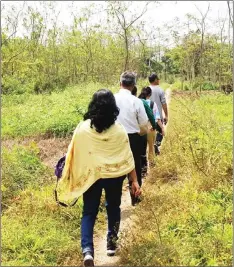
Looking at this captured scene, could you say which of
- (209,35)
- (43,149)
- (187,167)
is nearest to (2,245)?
(187,167)

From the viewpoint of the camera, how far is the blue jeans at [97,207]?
141 inches

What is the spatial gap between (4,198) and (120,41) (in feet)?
75.6

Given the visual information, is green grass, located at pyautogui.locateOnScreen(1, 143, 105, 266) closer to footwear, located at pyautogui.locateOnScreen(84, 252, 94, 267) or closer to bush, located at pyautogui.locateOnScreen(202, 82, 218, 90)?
footwear, located at pyautogui.locateOnScreen(84, 252, 94, 267)

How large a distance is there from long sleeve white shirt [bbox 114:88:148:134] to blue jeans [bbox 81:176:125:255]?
4.01ft

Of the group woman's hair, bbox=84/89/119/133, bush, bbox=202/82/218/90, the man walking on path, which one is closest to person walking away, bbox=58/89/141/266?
woman's hair, bbox=84/89/119/133

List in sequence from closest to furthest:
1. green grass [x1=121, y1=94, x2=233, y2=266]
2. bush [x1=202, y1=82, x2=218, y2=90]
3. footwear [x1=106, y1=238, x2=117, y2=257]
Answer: green grass [x1=121, y1=94, x2=233, y2=266]
footwear [x1=106, y1=238, x2=117, y2=257]
bush [x1=202, y1=82, x2=218, y2=90]

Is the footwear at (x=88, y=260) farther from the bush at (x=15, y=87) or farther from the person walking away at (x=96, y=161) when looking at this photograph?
the bush at (x=15, y=87)

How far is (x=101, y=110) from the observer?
3.61 metres

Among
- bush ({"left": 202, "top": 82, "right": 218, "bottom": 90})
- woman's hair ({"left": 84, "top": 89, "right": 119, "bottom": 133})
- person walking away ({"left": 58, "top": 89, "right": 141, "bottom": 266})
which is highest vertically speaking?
bush ({"left": 202, "top": 82, "right": 218, "bottom": 90})

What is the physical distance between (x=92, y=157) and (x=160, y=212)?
4.14 ft

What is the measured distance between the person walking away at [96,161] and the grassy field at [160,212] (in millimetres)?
416

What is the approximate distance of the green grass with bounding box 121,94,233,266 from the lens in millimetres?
3557

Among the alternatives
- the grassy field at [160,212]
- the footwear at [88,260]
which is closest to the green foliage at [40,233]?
the grassy field at [160,212]

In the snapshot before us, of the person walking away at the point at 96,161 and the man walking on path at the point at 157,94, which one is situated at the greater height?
the man walking on path at the point at 157,94
